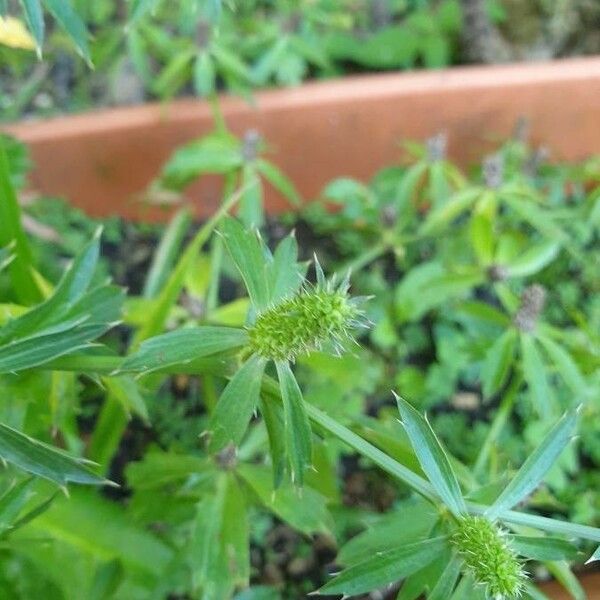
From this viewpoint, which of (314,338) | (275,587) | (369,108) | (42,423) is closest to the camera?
(314,338)

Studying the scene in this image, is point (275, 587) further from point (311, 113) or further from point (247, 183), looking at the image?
point (311, 113)

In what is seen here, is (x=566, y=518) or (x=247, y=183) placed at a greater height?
(x=247, y=183)

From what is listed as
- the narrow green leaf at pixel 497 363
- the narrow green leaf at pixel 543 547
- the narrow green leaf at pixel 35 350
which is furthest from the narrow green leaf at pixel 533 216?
the narrow green leaf at pixel 35 350

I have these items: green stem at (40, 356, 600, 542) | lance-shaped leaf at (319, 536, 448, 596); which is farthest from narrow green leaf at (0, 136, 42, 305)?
lance-shaped leaf at (319, 536, 448, 596)

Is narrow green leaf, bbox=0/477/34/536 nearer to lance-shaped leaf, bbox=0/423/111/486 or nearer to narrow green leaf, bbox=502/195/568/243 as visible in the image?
lance-shaped leaf, bbox=0/423/111/486

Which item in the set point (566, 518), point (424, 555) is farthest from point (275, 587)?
point (424, 555)

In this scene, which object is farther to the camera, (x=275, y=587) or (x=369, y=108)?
(x=369, y=108)

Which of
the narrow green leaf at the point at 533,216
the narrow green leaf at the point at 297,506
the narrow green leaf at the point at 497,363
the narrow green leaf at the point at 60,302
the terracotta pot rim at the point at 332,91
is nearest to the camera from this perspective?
the narrow green leaf at the point at 60,302

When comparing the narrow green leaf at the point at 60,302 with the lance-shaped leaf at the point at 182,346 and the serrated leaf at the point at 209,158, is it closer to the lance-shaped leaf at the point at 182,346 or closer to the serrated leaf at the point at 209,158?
the lance-shaped leaf at the point at 182,346
